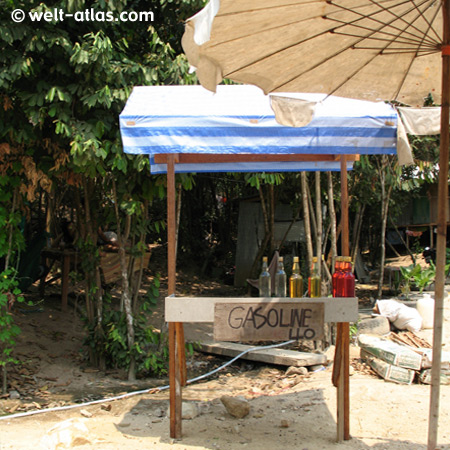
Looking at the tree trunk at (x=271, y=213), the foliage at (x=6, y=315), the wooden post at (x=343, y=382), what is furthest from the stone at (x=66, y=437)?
the tree trunk at (x=271, y=213)

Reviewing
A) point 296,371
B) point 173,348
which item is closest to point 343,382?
point 173,348

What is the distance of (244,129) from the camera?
339 centimetres

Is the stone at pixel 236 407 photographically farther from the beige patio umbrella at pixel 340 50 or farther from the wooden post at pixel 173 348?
the beige patio umbrella at pixel 340 50

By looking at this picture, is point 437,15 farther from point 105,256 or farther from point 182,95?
point 105,256

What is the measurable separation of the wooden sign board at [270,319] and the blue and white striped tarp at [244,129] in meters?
1.02

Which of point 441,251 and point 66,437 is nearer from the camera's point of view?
point 441,251

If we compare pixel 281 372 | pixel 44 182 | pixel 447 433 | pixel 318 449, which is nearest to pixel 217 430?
pixel 318 449

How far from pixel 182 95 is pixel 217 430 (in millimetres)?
2463

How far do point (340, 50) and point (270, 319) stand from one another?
175cm

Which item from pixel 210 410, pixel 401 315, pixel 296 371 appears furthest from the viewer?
pixel 401 315

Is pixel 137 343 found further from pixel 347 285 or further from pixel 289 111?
pixel 289 111

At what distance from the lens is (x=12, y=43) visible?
4742mm

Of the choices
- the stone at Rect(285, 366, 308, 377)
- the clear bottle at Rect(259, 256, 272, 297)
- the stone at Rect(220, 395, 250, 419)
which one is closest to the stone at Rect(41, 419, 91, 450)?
the stone at Rect(220, 395, 250, 419)

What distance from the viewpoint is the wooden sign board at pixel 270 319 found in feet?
11.4
